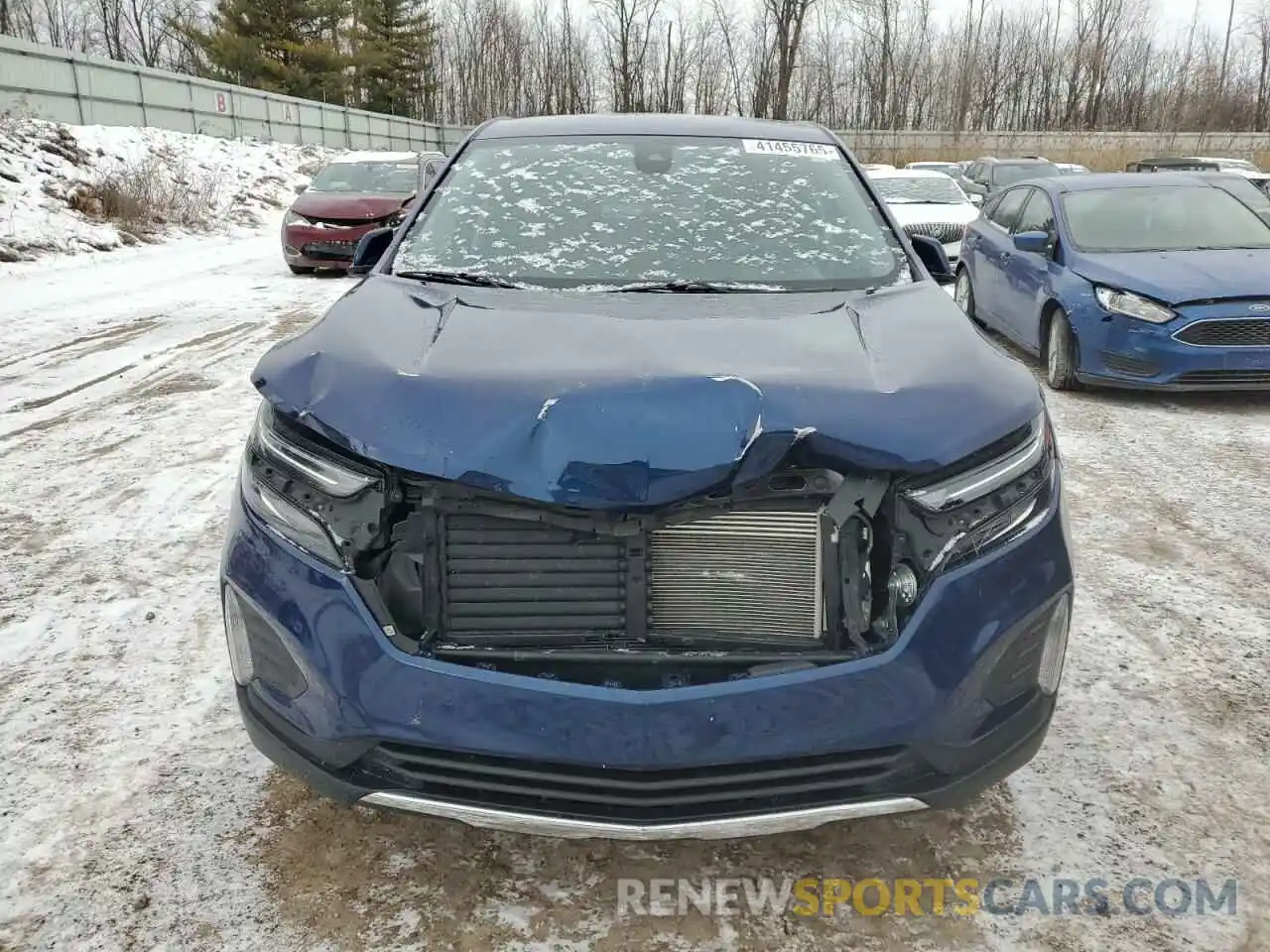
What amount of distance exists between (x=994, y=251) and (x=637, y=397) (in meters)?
7.20

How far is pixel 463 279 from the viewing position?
2.78 meters

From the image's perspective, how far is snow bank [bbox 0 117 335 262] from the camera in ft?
45.6

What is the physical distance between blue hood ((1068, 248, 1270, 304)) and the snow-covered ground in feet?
6.71

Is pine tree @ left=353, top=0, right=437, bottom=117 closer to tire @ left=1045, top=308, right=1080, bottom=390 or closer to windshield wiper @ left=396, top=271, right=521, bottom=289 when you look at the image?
tire @ left=1045, top=308, right=1080, bottom=390

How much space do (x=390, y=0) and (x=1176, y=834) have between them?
198 ft

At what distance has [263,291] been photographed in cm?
1095

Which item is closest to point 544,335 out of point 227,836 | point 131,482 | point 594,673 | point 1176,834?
point 594,673

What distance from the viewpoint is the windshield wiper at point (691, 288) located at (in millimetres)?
2672

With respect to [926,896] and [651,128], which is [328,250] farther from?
[926,896]

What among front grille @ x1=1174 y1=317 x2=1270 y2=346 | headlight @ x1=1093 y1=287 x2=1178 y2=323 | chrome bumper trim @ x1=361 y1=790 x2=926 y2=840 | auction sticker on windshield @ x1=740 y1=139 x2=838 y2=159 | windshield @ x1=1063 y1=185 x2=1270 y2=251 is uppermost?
auction sticker on windshield @ x1=740 y1=139 x2=838 y2=159

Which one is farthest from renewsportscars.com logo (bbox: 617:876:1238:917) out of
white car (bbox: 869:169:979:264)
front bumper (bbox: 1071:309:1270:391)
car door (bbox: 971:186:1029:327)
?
white car (bbox: 869:169:979:264)

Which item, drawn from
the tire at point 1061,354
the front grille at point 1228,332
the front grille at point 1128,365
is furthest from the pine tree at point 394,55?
the front grille at point 1228,332

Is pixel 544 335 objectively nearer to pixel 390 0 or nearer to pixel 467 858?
pixel 467 858

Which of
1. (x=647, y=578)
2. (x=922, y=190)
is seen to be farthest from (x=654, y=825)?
(x=922, y=190)
